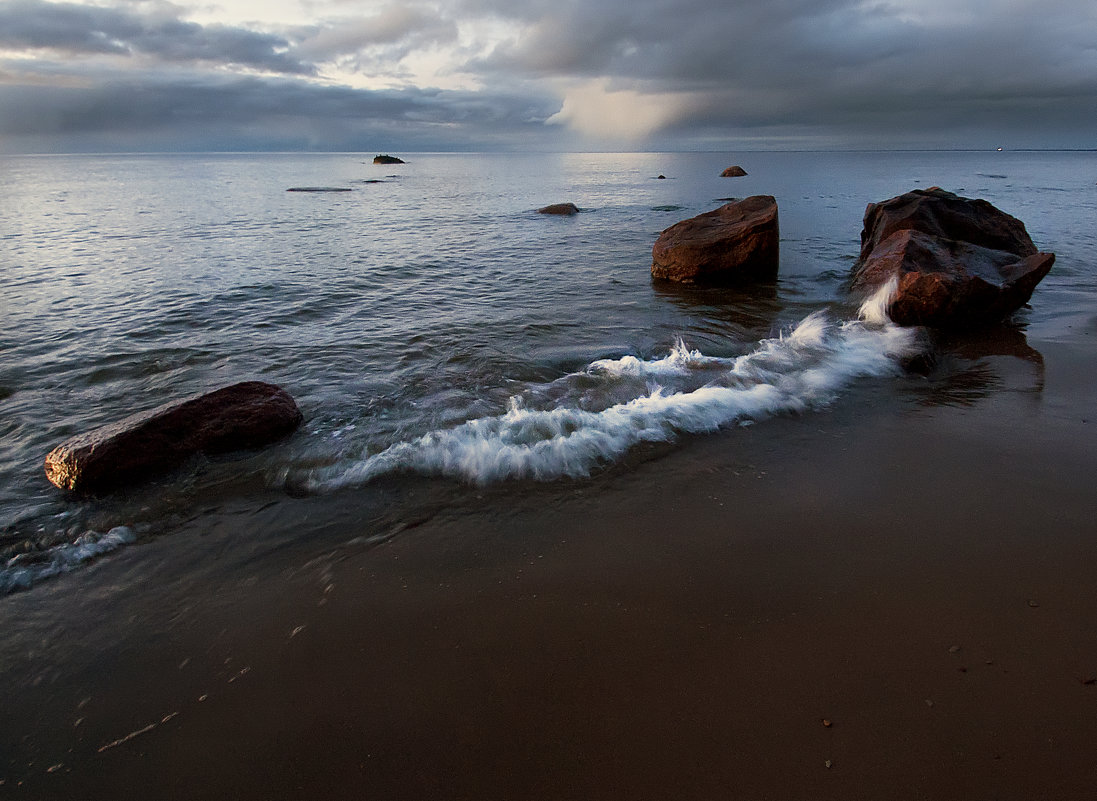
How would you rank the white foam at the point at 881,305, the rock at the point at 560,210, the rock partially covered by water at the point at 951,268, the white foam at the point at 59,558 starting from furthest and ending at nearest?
1. the rock at the point at 560,210
2. the white foam at the point at 881,305
3. the rock partially covered by water at the point at 951,268
4. the white foam at the point at 59,558

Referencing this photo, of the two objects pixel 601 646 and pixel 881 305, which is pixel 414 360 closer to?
pixel 601 646

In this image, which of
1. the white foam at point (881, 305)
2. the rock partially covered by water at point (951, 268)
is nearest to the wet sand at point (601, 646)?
the rock partially covered by water at point (951, 268)

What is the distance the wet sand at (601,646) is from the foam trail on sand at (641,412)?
378 mm

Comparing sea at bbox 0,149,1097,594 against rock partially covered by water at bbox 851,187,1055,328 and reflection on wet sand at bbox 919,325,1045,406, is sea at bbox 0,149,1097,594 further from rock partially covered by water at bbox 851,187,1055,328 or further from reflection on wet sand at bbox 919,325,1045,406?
rock partially covered by water at bbox 851,187,1055,328

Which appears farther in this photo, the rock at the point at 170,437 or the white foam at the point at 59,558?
the rock at the point at 170,437

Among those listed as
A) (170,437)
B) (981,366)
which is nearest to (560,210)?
(981,366)

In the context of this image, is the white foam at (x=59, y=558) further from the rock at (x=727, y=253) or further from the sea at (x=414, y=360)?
the rock at (x=727, y=253)

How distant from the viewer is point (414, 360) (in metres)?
7.39

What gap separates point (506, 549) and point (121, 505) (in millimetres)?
2883

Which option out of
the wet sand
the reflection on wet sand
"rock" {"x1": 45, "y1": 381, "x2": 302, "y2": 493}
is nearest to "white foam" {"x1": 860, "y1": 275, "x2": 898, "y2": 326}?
the reflection on wet sand

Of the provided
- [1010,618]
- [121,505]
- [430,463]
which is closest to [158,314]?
[121,505]

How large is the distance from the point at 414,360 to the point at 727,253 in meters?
7.04

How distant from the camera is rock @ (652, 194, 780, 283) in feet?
37.8

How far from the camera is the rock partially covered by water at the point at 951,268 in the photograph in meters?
7.89
